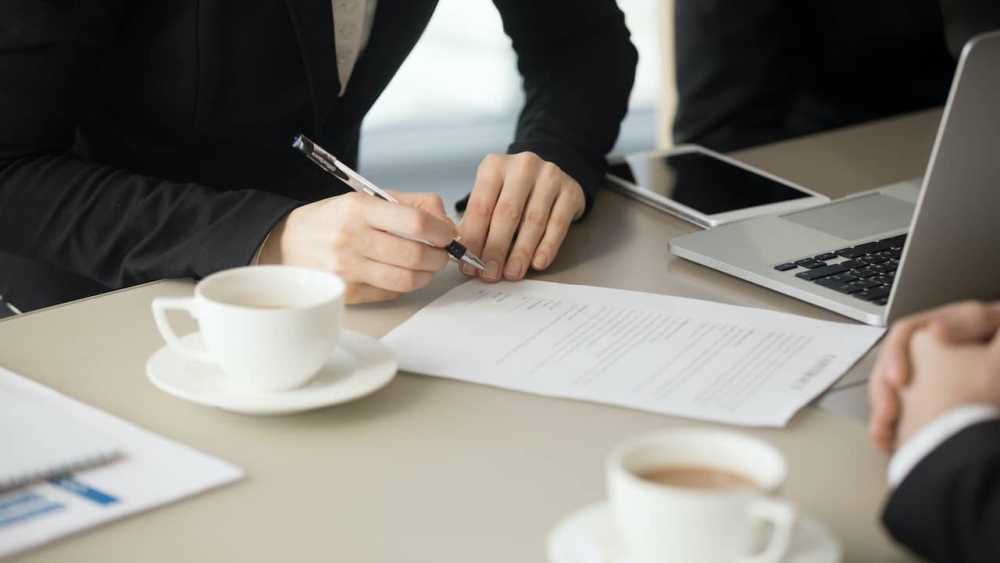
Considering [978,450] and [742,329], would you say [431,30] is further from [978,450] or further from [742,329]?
[978,450]

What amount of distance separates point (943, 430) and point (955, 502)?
0.05 meters

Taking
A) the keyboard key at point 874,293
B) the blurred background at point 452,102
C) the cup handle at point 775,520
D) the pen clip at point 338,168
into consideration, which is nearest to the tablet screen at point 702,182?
the keyboard key at point 874,293

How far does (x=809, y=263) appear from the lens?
1.01 metres

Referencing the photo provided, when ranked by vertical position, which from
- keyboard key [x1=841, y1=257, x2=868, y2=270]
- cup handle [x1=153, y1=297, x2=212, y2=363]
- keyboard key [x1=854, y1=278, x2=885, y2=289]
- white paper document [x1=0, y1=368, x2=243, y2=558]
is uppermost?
cup handle [x1=153, y1=297, x2=212, y2=363]

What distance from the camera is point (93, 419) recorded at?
723mm

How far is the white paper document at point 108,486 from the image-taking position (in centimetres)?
59

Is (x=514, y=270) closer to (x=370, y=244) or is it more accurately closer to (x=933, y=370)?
(x=370, y=244)

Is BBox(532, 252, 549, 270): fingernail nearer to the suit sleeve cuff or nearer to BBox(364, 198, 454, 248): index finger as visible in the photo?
BBox(364, 198, 454, 248): index finger

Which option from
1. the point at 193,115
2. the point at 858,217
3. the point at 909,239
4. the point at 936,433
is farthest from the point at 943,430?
the point at 193,115

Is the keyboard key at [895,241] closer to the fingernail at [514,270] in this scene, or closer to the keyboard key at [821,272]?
the keyboard key at [821,272]

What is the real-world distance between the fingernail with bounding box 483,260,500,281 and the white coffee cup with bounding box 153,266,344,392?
260 mm

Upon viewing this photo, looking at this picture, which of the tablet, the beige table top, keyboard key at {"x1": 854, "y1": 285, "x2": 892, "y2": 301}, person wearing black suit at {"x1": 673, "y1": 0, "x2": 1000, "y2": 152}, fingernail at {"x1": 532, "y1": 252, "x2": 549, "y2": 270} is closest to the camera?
→ the beige table top

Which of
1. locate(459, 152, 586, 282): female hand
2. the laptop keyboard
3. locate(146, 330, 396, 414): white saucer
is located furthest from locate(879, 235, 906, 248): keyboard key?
locate(146, 330, 396, 414): white saucer

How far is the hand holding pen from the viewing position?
0.90 metres
